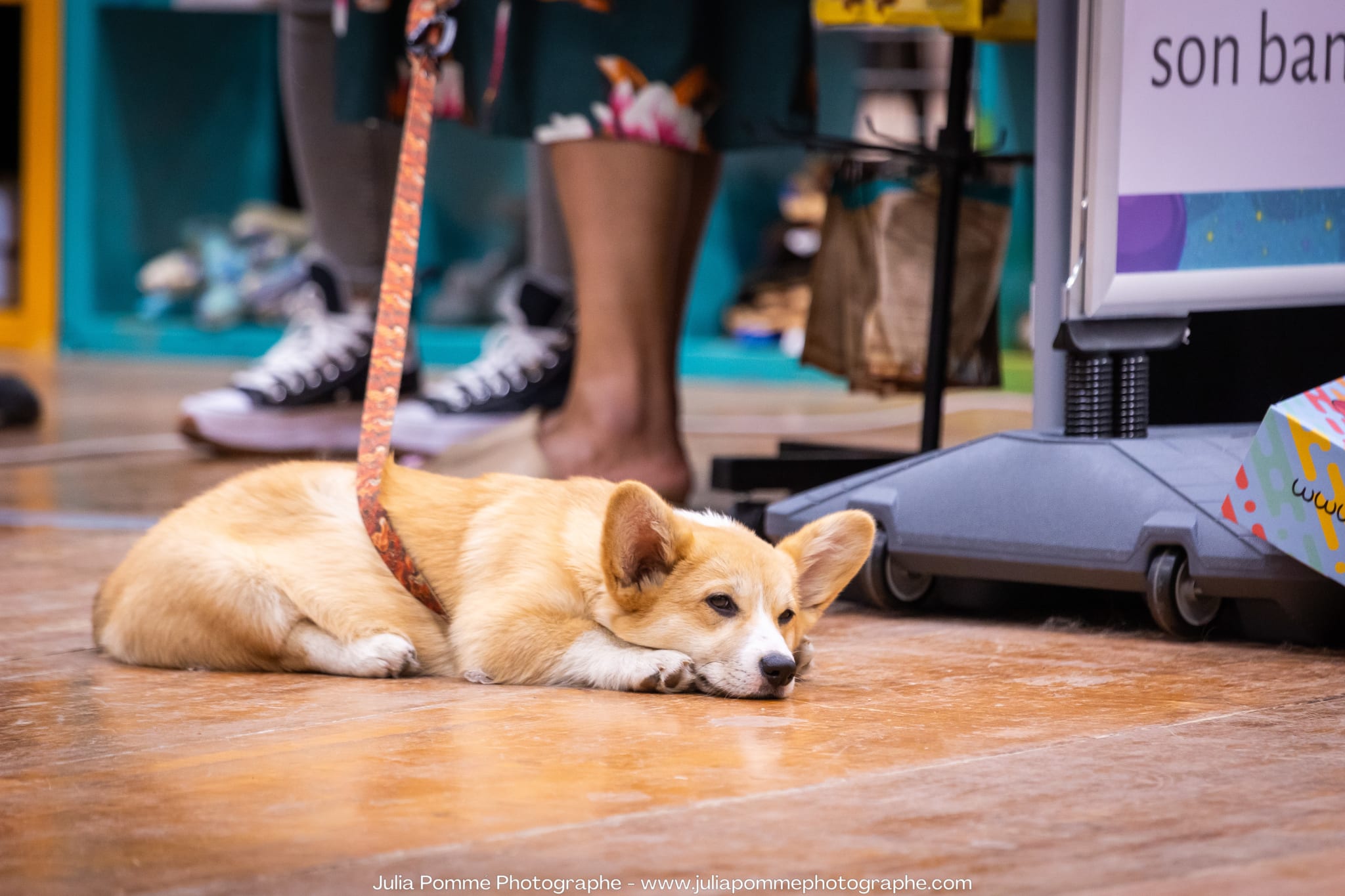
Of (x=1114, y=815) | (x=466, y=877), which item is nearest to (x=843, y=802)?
(x=1114, y=815)

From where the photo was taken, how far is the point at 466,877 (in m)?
0.97

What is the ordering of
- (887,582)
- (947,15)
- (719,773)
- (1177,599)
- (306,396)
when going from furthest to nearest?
(306,396) → (947,15) → (887,582) → (1177,599) → (719,773)

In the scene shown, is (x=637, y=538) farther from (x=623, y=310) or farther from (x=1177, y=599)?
(x=623, y=310)

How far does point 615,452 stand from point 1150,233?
3.23ft

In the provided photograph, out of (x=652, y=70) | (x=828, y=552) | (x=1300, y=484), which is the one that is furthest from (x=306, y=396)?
(x=1300, y=484)

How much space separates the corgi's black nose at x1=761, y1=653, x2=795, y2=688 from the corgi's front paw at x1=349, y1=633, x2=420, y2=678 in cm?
37

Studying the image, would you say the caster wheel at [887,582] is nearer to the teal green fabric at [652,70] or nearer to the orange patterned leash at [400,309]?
the orange patterned leash at [400,309]

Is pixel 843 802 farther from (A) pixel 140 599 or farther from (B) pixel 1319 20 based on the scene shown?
(B) pixel 1319 20

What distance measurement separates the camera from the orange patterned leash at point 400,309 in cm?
166

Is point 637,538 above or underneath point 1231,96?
underneath

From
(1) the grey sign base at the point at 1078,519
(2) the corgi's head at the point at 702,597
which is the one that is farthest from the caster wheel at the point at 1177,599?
(2) the corgi's head at the point at 702,597

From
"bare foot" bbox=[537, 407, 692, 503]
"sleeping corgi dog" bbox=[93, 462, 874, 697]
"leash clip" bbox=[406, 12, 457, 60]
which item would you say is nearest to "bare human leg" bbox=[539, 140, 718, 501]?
"bare foot" bbox=[537, 407, 692, 503]

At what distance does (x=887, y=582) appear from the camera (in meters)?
1.99

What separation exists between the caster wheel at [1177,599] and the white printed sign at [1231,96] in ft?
1.40
